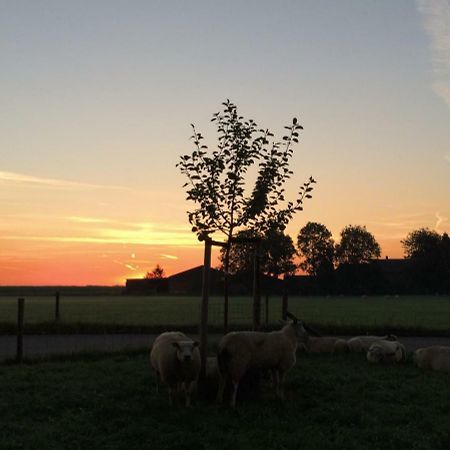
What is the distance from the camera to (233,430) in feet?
31.3

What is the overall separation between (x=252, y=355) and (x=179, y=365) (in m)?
1.46

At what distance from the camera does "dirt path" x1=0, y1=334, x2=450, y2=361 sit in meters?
19.5

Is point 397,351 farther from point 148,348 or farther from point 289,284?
point 289,284

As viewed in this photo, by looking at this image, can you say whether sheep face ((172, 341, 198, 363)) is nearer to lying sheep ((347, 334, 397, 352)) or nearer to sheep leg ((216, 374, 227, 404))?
sheep leg ((216, 374, 227, 404))

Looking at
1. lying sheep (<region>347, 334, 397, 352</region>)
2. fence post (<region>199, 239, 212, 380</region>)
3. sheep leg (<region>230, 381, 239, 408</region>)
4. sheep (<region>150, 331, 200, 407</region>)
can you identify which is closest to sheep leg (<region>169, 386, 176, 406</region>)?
sheep (<region>150, 331, 200, 407</region>)

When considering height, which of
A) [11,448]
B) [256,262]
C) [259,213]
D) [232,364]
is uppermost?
[259,213]

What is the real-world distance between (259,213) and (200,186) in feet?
5.55

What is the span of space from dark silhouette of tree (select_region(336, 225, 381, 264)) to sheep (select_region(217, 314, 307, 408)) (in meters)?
132

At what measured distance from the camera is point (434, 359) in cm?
1622

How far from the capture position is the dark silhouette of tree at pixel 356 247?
144 m

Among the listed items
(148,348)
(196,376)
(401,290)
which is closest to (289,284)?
(401,290)

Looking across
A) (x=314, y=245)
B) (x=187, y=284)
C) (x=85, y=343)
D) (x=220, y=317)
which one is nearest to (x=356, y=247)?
(x=314, y=245)

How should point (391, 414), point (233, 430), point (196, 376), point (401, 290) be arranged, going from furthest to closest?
point (401, 290) < point (196, 376) < point (391, 414) < point (233, 430)

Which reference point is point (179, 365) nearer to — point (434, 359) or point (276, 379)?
point (276, 379)
